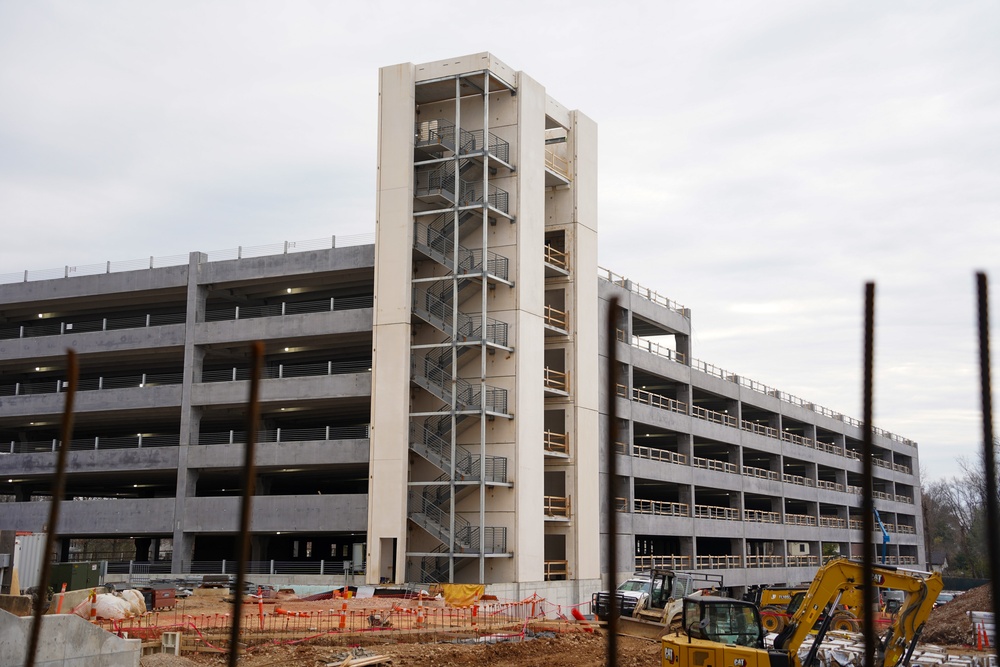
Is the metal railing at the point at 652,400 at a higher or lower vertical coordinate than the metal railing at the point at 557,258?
lower

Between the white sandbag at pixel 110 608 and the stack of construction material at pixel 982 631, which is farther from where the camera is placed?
the stack of construction material at pixel 982 631

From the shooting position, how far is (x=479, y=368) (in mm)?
58625

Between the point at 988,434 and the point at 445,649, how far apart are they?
1249 inches

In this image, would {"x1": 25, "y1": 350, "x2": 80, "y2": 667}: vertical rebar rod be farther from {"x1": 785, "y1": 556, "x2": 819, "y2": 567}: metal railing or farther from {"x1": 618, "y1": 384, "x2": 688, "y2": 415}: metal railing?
{"x1": 785, "y1": 556, "x2": 819, "y2": 567}: metal railing

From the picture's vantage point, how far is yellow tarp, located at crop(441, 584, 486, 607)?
167ft

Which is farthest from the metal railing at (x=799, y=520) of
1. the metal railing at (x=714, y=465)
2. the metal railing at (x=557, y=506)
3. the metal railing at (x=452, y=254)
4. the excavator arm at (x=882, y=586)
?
the excavator arm at (x=882, y=586)

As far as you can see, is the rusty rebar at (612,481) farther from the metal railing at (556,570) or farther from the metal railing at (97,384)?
the metal railing at (97,384)

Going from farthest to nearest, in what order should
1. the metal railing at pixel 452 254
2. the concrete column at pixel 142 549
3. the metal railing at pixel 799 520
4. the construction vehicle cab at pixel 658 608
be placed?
1. the metal railing at pixel 799 520
2. the concrete column at pixel 142 549
3. the metal railing at pixel 452 254
4. the construction vehicle cab at pixel 658 608

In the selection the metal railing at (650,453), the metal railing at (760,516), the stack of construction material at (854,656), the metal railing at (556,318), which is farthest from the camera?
the metal railing at (760,516)

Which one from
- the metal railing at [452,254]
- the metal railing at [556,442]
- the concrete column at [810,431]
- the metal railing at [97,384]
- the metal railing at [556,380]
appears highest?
the metal railing at [452,254]

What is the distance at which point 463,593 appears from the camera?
169ft

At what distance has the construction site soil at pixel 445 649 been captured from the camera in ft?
109

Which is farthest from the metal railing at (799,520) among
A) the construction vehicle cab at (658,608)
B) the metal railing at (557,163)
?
the construction vehicle cab at (658,608)

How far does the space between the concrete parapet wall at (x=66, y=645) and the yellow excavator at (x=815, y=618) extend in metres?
14.7
